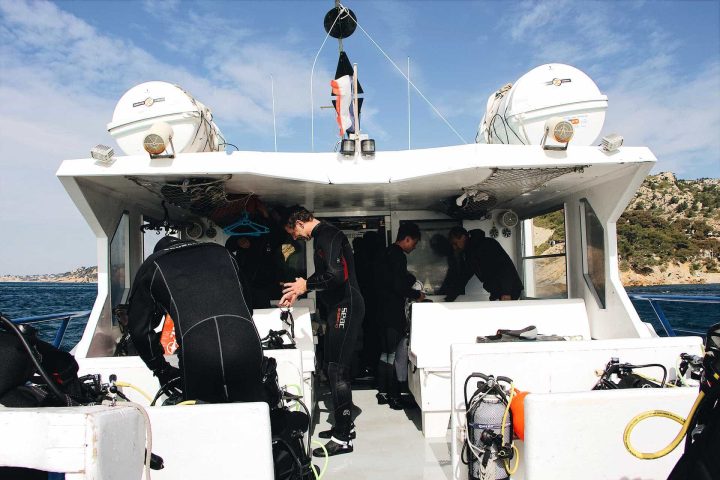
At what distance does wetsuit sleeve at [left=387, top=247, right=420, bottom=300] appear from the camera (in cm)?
488

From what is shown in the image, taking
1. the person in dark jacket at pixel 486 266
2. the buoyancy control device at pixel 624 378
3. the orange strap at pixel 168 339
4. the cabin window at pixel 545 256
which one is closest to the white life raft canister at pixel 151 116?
the orange strap at pixel 168 339

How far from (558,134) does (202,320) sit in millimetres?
2609

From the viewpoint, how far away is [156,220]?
17.3 ft

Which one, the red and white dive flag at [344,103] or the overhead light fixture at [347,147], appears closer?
the overhead light fixture at [347,147]

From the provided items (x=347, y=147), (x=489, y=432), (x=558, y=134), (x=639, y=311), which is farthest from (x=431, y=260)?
(x=639, y=311)

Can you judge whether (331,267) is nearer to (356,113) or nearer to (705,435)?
(356,113)

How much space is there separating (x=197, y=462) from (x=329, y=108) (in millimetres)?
3917

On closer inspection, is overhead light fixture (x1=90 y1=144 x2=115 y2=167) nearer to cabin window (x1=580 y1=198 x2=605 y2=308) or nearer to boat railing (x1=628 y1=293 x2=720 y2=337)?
cabin window (x1=580 y1=198 x2=605 y2=308)

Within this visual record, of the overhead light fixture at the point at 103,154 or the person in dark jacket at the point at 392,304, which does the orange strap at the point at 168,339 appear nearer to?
the overhead light fixture at the point at 103,154

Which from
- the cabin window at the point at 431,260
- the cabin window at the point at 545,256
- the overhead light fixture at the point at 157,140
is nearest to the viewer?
the overhead light fixture at the point at 157,140

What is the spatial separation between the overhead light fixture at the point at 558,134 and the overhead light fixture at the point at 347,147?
57.6 inches

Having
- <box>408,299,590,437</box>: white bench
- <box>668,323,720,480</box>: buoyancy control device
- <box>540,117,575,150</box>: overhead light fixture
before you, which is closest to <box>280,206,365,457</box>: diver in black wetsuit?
<box>408,299,590,437</box>: white bench

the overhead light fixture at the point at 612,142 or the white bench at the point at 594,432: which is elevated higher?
the overhead light fixture at the point at 612,142

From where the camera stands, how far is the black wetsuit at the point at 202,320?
7.72ft
